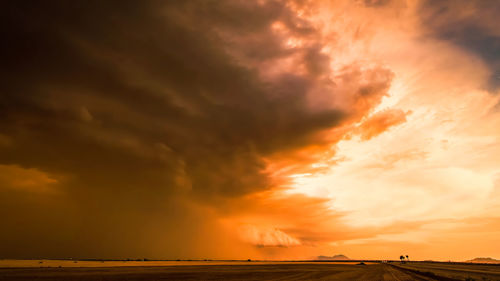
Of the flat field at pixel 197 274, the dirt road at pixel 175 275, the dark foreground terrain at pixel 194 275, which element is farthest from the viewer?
the flat field at pixel 197 274

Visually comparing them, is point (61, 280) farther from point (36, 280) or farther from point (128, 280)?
point (128, 280)

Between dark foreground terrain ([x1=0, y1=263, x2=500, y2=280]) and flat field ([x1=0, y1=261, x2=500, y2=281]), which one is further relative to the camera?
flat field ([x1=0, y1=261, x2=500, y2=281])

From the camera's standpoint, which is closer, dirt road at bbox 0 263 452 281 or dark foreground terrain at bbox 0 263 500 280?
dirt road at bbox 0 263 452 281

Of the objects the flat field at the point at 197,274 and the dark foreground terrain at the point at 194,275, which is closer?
the dark foreground terrain at the point at 194,275

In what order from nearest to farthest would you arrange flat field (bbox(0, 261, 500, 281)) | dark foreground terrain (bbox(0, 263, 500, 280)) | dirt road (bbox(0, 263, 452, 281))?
dirt road (bbox(0, 263, 452, 281)) → dark foreground terrain (bbox(0, 263, 500, 280)) → flat field (bbox(0, 261, 500, 281))

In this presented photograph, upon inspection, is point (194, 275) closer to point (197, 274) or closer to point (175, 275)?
point (175, 275)

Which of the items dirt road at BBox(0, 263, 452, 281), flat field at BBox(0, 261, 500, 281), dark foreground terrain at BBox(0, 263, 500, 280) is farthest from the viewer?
flat field at BBox(0, 261, 500, 281)

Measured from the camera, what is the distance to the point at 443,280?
62.1 metres

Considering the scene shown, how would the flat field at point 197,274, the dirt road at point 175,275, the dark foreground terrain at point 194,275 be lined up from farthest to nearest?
the flat field at point 197,274, the dark foreground terrain at point 194,275, the dirt road at point 175,275

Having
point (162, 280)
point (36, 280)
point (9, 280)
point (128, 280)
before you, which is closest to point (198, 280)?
point (162, 280)

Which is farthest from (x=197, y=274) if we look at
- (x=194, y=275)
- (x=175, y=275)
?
(x=175, y=275)

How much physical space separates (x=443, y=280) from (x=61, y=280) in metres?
75.2

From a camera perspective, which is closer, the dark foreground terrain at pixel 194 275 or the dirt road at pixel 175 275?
the dirt road at pixel 175 275

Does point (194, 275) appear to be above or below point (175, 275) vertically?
below
